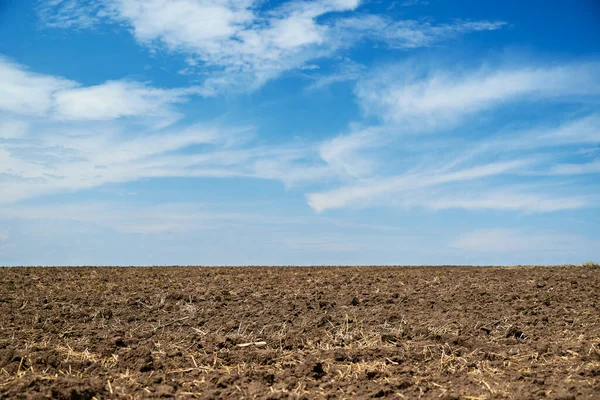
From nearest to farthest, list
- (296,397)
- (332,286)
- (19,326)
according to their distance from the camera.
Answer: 1. (296,397)
2. (19,326)
3. (332,286)

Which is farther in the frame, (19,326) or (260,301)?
(260,301)

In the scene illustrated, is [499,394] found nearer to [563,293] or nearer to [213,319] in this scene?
[213,319]

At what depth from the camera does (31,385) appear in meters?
6.90

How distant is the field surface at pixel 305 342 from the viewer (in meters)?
6.82

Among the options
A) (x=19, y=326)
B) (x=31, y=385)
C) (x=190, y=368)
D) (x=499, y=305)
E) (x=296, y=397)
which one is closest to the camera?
(x=296, y=397)

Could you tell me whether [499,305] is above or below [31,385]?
above

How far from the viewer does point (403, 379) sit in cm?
695

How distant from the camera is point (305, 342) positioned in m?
8.97

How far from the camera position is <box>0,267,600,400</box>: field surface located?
6.82 metres

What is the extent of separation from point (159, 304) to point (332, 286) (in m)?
5.00

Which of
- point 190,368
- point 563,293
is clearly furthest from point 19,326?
point 563,293

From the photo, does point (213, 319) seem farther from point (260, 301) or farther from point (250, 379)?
point (250, 379)

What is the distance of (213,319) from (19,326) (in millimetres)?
3768

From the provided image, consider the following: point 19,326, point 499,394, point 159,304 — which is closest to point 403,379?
point 499,394
